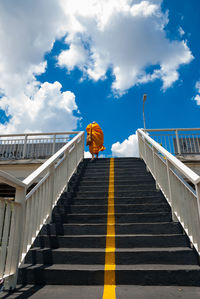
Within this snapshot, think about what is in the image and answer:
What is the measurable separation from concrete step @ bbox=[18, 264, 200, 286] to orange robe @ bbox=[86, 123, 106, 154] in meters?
6.26

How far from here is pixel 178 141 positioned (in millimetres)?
7699

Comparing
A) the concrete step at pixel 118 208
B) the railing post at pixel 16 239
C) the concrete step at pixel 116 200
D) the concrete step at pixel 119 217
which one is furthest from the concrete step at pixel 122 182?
the railing post at pixel 16 239

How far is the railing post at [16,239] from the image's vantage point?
2.25 meters

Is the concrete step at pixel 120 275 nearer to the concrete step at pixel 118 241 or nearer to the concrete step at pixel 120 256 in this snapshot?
the concrete step at pixel 120 256

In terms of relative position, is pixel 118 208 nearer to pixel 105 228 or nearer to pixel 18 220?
pixel 105 228

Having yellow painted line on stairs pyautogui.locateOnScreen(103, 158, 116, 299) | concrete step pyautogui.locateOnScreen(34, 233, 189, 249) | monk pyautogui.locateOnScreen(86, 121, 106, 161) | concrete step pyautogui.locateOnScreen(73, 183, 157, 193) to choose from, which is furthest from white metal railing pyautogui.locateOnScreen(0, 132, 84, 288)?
monk pyautogui.locateOnScreen(86, 121, 106, 161)

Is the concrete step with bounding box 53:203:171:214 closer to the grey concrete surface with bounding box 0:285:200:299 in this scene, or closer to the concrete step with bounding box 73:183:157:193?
the concrete step with bounding box 73:183:157:193

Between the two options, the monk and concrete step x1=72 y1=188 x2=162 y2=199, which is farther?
the monk

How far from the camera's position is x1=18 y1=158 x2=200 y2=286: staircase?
7.64 feet

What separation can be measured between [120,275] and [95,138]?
6.73 metres

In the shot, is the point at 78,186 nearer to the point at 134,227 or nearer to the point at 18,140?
the point at 134,227

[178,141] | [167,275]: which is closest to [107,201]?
[167,275]

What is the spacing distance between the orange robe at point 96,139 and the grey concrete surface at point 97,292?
6.48 m

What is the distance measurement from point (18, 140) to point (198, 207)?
840 cm
